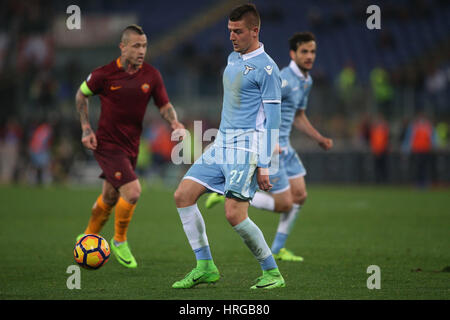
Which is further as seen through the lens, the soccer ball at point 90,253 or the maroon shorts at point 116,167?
the maroon shorts at point 116,167

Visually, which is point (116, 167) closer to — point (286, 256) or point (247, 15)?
point (286, 256)

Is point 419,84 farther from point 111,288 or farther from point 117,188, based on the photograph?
point 111,288

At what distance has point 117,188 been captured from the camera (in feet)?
26.3

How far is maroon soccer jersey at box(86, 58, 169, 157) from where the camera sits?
8086 millimetres

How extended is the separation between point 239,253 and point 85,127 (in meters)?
2.50

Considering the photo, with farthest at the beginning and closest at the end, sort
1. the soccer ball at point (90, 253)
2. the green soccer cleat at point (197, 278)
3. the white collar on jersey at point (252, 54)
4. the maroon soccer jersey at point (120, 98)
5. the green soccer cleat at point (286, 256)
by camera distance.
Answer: the green soccer cleat at point (286, 256) < the maroon soccer jersey at point (120, 98) < the soccer ball at point (90, 253) < the green soccer cleat at point (197, 278) < the white collar on jersey at point (252, 54)

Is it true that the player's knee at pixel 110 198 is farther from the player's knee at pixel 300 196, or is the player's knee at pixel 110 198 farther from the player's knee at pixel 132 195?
the player's knee at pixel 300 196

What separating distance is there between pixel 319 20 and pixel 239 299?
2515 cm

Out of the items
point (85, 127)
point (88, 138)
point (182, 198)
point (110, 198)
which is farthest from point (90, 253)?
point (85, 127)

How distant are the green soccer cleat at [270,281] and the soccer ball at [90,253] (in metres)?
1.61

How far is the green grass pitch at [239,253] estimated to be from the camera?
6301mm

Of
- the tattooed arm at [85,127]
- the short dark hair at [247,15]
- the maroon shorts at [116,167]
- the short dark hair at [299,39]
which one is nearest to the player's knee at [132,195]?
the maroon shorts at [116,167]

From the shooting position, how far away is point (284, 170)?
878 centimetres

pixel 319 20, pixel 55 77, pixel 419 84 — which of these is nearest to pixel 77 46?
pixel 55 77
